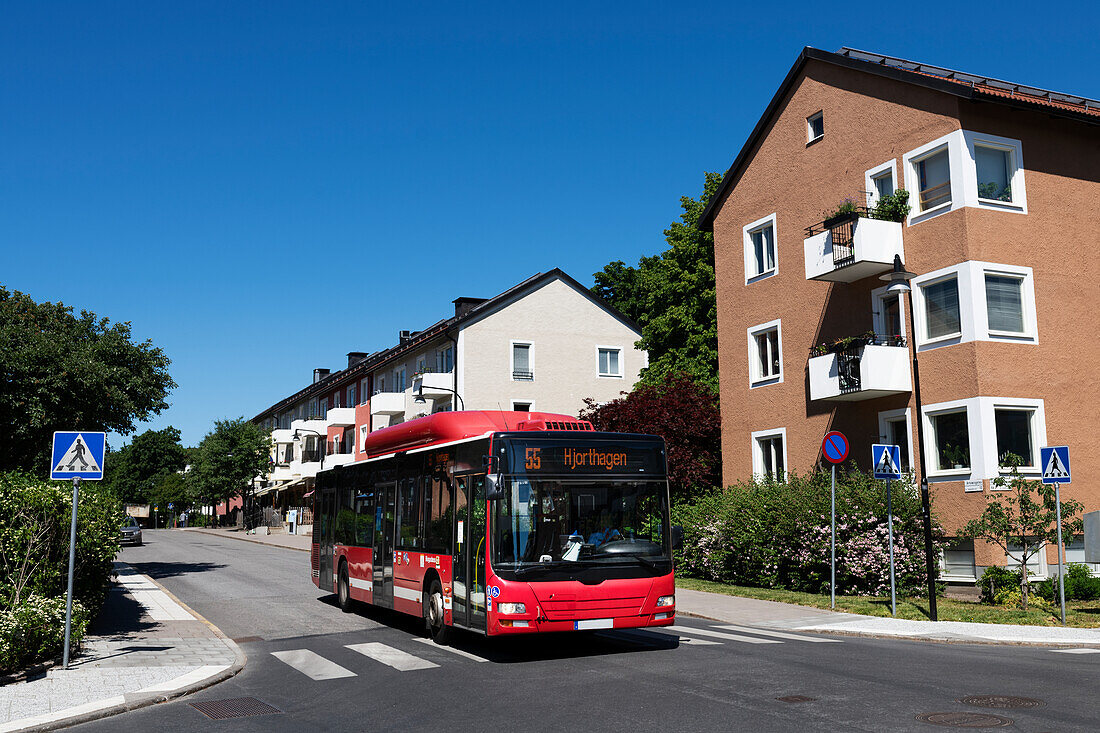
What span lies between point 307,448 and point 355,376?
13.0m

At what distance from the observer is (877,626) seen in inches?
583

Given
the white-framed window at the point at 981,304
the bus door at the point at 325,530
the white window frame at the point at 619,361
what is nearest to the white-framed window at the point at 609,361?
the white window frame at the point at 619,361

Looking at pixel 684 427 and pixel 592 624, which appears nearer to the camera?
pixel 592 624

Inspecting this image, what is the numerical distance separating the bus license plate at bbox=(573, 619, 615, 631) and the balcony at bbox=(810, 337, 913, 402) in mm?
12510

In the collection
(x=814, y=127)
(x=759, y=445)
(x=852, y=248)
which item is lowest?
(x=759, y=445)

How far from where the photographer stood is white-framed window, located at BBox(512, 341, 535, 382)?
47.5m

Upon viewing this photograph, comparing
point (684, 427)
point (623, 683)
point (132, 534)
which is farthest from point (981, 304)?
point (132, 534)

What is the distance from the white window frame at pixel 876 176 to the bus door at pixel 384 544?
46.2 feet

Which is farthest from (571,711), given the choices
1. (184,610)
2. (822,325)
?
(822,325)

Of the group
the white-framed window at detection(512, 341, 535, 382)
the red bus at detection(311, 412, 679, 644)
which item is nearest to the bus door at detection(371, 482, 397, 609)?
the red bus at detection(311, 412, 679, 644)

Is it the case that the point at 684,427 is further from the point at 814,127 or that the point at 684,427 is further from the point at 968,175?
the point at 968,175

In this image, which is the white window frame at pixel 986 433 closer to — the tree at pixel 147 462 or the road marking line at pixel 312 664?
the road marking line at pixel 312 664

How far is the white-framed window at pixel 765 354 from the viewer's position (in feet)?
86.5

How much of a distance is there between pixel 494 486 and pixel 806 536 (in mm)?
11271
